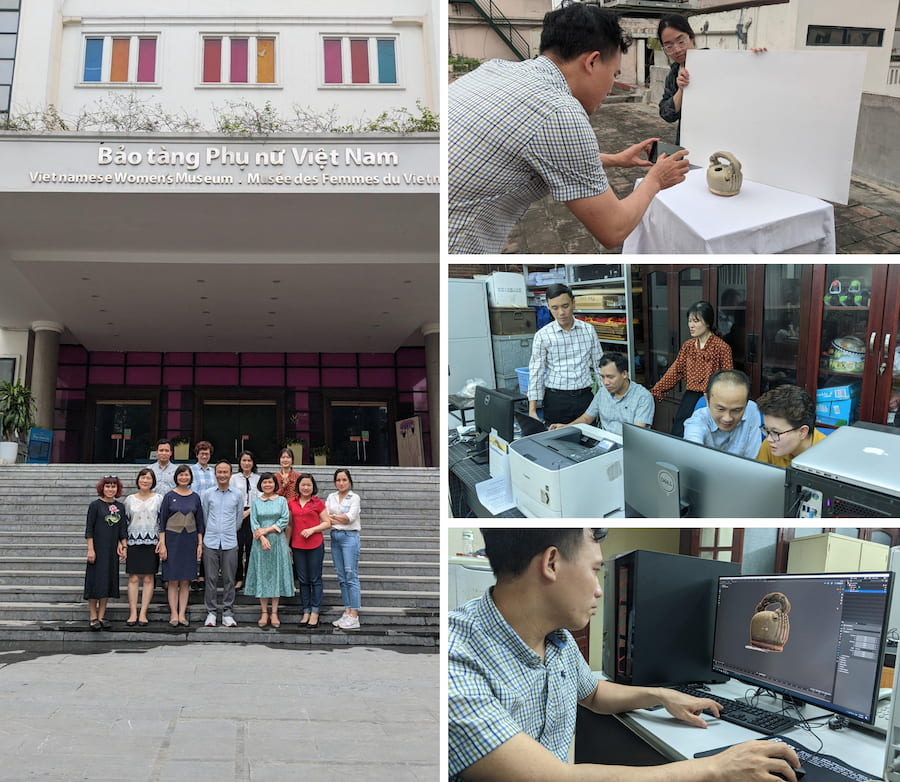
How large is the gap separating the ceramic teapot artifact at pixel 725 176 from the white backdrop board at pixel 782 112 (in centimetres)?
2

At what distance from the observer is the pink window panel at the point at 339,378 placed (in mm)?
18719

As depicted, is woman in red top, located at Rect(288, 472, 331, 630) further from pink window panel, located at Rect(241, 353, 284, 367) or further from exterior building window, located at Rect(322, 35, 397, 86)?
pink window panel, located at Rect(241, 353, 284, 367)

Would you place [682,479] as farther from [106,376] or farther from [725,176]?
[106,376]

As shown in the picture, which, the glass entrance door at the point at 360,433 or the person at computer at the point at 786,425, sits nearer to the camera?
the person at computer at the point at 786,425

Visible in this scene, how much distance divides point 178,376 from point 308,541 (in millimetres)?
13109

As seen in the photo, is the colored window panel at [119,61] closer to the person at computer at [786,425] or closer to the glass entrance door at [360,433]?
the glass entrance door at [360,433]

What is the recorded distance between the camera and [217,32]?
13242 millimetres

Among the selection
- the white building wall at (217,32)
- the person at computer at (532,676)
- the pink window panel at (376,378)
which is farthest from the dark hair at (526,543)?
the pink window panel at (376,378)

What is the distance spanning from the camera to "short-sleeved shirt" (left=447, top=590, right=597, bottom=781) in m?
1.71

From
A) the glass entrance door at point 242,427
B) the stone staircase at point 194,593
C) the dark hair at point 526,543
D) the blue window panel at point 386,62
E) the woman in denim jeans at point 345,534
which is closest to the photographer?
the dark hair at point 526,543

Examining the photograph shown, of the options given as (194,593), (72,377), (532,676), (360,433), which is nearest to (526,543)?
(532,676)

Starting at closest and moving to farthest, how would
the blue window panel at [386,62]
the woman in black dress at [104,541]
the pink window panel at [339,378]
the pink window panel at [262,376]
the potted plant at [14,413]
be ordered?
1. the woman in black dress at [104,541]
2. the blue window panel at [386,62]
3. the potted plant at [14,413]
4. the pink window panel at [262,376]
5. the pink window panel at [339,378]

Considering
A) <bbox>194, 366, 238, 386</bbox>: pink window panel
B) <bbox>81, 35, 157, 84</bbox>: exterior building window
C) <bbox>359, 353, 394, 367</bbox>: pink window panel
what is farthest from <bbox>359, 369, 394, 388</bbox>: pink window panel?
<bbox>81, 35, 157, 84</bbox>: exterior building window

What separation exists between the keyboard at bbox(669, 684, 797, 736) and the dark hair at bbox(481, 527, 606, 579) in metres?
0.49
